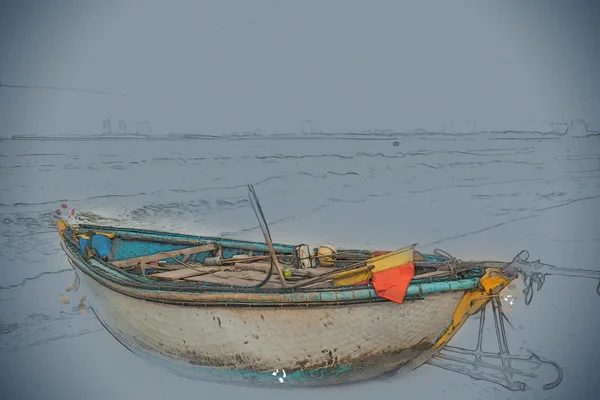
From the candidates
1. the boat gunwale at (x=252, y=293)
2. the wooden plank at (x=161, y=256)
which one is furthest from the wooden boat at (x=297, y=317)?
the wooden plank at (x=161, y=256)

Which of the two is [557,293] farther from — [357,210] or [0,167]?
[0,167]

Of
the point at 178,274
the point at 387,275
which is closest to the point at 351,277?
the point at 387,275

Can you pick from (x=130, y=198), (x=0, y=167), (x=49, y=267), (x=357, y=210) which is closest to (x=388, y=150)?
(x=357, y=210)

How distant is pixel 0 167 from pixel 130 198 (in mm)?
7932

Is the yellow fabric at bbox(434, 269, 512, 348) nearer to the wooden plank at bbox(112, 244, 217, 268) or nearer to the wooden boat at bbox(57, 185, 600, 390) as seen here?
the wooden boat at bbox(57, 185, 600, 390)

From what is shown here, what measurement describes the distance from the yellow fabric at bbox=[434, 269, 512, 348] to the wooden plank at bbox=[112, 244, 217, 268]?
10.0ft

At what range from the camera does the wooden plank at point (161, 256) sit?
22.8 feet

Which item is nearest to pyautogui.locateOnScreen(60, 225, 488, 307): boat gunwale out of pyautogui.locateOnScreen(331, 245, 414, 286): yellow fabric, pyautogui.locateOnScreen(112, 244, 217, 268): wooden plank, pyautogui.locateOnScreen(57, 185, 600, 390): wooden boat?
pyautogui.locateOnScreen(57, 185, 600, 390): wooden boat

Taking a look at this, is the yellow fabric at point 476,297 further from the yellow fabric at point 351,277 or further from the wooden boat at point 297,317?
the yellow fabric at point 351,277

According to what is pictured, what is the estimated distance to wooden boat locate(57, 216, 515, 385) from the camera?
5.23m

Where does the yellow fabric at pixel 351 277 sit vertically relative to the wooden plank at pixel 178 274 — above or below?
above

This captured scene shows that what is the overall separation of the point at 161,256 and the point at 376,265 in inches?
112

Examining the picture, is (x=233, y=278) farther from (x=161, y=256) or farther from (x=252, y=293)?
(x=161, y=256)

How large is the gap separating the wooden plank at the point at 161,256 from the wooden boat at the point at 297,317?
47 centimetres
